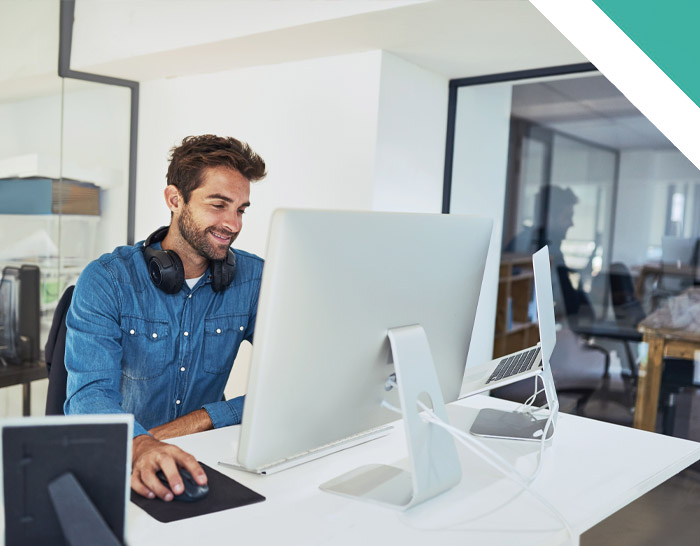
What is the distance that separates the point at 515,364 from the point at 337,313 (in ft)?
2.62

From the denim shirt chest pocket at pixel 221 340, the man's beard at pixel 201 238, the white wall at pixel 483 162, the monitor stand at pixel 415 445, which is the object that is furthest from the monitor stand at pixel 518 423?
the white wall at pixel 483 162

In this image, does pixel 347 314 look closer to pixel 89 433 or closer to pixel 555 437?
pixel 89 433

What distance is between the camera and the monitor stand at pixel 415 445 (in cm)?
118

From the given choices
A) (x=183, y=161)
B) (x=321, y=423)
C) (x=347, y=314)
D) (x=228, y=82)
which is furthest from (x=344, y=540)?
(x=228, y=82)

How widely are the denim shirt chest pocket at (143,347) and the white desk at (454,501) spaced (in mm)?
317

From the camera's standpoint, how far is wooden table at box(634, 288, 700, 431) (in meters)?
2.83

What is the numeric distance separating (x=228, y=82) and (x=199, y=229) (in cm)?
186

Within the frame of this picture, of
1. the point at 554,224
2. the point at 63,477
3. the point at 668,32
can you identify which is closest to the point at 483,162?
the point at 554,224

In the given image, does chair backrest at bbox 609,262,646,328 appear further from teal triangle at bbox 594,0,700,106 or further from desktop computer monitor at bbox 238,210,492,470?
desktop computer monitor at bbox 238,210,492,470

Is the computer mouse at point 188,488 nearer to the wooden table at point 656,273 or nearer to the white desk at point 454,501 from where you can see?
the white desk at point 454,501

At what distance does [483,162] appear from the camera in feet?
11.2

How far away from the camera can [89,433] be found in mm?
951

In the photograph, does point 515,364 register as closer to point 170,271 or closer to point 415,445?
point 415,445

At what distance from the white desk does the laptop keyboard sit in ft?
0.55
